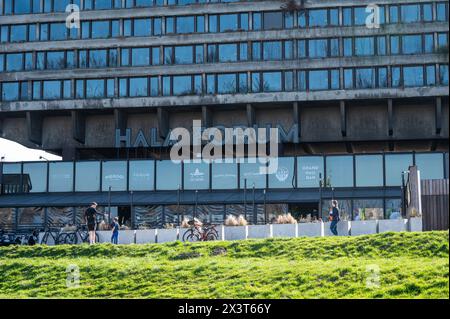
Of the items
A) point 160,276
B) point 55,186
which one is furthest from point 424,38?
point 160,276

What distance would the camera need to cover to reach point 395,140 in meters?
62.8

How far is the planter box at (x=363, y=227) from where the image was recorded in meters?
30.9

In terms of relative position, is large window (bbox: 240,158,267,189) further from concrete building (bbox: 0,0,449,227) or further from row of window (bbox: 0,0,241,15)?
row of window (bbox: 0,0,241,15)

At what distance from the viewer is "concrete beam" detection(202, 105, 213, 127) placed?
6168 cm

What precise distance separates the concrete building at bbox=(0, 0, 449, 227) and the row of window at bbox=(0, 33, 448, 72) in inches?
3.0

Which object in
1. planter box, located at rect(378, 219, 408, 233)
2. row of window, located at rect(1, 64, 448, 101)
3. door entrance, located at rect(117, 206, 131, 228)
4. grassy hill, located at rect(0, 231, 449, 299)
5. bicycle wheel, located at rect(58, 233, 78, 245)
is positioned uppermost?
row of window, located at rect(1, 64, 448, 101)

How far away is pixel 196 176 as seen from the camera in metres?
55.1

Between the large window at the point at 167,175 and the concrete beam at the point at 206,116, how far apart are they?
7.17m

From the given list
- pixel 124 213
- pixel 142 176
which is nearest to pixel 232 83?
pixel 142 176

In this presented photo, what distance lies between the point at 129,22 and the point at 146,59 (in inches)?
135

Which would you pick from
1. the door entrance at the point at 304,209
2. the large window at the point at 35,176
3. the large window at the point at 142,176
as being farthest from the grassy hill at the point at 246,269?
the large window at the point at 35,176

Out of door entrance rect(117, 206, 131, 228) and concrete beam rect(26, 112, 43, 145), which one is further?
concrete beam rect(26, 112, 43, 145)

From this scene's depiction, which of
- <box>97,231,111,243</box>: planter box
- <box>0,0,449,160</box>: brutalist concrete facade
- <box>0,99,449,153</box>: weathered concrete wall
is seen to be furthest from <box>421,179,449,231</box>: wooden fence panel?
<box>0,99,449,153</box>: weathered concrete wall

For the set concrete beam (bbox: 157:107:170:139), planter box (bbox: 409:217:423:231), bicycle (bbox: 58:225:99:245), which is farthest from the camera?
concrete beam (bbox: 157:107:170:139)
